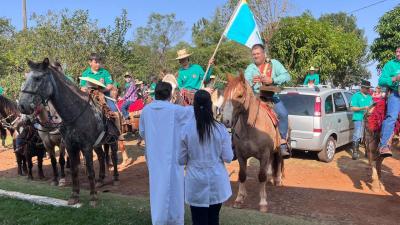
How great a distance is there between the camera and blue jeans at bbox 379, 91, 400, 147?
7641 mm

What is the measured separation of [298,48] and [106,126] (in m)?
16.4

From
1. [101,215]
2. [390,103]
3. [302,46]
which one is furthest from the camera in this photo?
[302,46]

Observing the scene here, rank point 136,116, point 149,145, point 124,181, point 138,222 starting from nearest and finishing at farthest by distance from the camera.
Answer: point 149,145 → point 138,222 → point 124,181 → point 136,116

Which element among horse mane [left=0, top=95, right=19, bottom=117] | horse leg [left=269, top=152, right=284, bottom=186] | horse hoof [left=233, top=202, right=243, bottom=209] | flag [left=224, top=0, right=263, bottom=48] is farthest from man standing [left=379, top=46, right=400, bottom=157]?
horse mane [left=0, top=95, right=19, bottom=117]

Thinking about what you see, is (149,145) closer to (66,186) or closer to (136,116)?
(66,186)

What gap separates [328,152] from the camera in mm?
11430

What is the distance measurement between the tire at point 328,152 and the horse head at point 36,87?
762cm

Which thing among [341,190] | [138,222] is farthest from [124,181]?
[341,190]

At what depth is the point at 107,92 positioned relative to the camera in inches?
372

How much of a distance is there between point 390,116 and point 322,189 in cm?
204

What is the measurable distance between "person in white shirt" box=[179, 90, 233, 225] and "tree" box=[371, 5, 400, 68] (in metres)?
18.6

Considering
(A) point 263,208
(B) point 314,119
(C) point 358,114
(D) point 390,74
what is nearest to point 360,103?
(C) point 358,114

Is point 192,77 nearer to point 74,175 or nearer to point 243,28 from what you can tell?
point 243,28

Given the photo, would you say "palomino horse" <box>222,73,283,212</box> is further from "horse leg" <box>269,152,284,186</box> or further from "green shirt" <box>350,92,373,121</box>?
"green shirt" <box>350,92,373,121</box>
